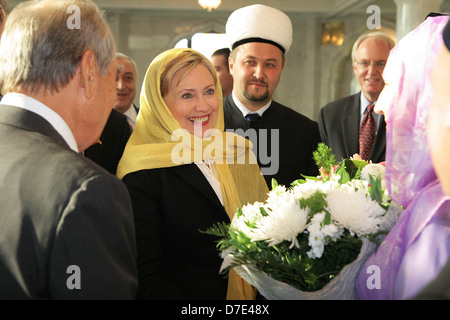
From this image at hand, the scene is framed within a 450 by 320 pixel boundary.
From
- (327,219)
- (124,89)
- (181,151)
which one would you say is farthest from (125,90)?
(327,219)

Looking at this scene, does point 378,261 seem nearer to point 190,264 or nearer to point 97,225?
point 97,225

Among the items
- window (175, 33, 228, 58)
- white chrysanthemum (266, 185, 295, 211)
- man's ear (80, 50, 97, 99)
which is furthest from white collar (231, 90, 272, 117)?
window (175, 33, 228, 58)

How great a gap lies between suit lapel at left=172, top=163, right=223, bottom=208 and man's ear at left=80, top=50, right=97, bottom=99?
988 millimetres

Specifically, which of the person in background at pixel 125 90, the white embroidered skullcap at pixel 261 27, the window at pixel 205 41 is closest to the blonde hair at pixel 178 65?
the white embroidered skullcap at pixel 261 27

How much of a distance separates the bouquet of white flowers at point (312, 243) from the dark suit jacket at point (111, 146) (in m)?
1.74

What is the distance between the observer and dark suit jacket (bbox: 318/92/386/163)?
4.13m

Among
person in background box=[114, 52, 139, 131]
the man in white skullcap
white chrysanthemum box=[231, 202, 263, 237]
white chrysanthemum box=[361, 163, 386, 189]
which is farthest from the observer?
person in background box=[114, 52, 139, 131]

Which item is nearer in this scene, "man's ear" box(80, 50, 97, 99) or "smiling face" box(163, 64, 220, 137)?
"man's ear" box(80, 50, 97, 99)

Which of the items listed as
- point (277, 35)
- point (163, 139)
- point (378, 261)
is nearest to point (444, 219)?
point (378, 261)

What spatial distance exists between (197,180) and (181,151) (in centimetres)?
16

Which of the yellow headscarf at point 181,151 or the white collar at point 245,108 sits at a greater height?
the white collar at point 245,108

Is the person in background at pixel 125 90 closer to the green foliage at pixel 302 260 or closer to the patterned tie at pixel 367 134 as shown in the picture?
the patterned tie at pixel 367 134

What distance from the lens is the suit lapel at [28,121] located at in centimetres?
136

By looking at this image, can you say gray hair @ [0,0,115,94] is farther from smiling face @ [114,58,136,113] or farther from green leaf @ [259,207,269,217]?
smiling face @ [114,58,136,113]
